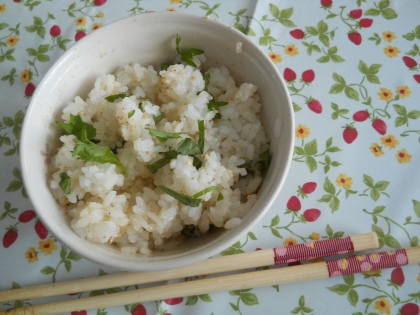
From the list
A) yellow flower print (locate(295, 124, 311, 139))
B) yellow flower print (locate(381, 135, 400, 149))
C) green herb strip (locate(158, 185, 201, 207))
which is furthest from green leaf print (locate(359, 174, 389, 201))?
green herb strip (locate(158, 185, 201, 207))

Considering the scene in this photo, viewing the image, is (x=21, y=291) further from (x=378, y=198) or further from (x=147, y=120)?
(x=378, y=198)

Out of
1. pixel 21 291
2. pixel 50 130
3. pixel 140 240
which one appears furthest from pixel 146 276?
pixel 50 130

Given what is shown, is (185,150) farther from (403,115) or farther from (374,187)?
(403,115)

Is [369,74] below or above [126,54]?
below

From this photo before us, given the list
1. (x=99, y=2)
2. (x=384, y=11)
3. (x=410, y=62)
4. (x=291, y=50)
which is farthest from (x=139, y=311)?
(x=384, y=11)

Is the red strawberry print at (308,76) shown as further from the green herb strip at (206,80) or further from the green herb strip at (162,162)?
the green herb strip at (162,162)

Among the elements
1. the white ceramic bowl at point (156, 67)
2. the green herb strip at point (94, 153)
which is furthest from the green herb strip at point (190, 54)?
the green herb strip at point (94, 153)
